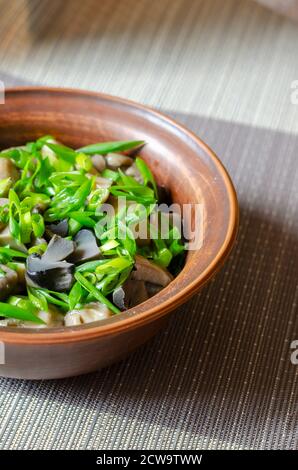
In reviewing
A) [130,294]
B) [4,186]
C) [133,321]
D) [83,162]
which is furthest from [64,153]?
[133,321]

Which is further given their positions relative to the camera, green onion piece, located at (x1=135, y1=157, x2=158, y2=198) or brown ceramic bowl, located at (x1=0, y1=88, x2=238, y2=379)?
green onion piece, located at (x1=135, y1=157, x2=158, y2=198)

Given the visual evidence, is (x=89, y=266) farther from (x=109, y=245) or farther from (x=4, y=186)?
(x=4, y=186)

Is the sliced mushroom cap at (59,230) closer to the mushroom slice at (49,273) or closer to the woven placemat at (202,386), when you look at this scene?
the mushroom slice at (49,273)

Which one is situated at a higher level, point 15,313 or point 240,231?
point 15,313

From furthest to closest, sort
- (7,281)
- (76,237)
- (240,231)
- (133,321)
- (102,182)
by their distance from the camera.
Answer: (240,231) < (102,182) < (76,237) < (7,281) < (133,321)

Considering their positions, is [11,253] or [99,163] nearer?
[11,253]

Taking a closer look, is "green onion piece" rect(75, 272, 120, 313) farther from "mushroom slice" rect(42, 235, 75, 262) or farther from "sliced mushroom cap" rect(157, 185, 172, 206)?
"sliced mushroom cap" rect(157, 185, 172, 206)

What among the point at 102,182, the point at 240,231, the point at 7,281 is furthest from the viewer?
the point at 240,231

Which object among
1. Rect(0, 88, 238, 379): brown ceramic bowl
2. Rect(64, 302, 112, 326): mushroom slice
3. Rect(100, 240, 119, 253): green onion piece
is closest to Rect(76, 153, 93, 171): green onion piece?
Rect(0, 88, 238, 379): brown ceramic bowl
